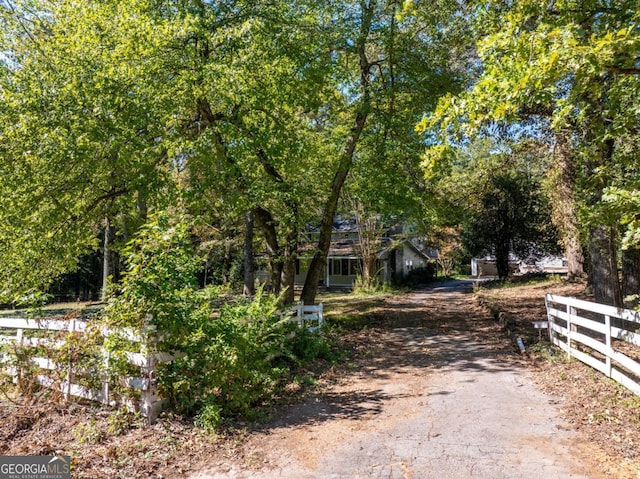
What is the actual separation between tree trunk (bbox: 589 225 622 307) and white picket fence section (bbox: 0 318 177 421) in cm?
940

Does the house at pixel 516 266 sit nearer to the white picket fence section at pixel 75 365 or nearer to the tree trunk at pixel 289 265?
the tree trunk at pixel 289 265

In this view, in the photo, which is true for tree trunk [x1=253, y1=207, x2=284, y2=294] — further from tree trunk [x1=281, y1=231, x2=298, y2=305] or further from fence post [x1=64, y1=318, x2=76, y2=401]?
fence post [x1=64, y1=318, x2=76, y2=401]

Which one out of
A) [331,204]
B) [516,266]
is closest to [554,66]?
[331,204]

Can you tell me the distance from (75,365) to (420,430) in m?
4.36

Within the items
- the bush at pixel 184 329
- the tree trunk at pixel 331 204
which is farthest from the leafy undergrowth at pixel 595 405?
the tree trunk at pixel 331 204

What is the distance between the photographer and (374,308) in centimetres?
1842

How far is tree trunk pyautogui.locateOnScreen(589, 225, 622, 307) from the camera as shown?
32.7ft

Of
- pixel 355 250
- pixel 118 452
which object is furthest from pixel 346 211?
pixel 118 452

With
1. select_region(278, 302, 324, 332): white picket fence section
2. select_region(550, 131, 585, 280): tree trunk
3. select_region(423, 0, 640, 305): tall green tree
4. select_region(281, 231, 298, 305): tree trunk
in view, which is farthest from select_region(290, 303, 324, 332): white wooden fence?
select_region(550, 131, 585, 280): tree trunk

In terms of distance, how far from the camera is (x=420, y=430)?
5.19 m

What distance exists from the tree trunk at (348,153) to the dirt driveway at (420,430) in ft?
14.7

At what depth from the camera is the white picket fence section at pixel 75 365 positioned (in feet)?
17.1

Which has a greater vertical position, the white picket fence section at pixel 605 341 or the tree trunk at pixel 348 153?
the tree trunk at pixel 348 153

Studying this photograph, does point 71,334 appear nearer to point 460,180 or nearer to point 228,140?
point 228,140
